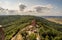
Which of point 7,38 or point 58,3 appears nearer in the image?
point 7,38

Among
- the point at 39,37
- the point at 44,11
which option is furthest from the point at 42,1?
the point at 39,37

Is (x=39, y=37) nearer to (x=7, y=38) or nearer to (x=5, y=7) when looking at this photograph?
(x=7, y=38)

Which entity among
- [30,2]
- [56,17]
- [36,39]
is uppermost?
[30,2]

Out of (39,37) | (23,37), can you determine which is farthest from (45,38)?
(23,37)

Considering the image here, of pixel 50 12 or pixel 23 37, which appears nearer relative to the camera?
pixel 23 37

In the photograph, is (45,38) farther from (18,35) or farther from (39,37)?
(18,35)

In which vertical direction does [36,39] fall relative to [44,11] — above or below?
below
